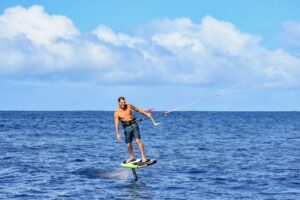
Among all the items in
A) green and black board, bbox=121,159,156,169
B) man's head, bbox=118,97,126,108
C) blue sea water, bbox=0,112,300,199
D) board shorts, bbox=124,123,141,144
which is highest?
man's head, bbox=118,97,126,108

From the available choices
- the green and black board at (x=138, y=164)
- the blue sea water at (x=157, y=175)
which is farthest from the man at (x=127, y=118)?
the blue sea water at (x=157, y=175)

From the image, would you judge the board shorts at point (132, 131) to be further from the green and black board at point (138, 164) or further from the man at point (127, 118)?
the green and black board at point (138, 164)

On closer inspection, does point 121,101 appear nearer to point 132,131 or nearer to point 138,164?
point 132,131

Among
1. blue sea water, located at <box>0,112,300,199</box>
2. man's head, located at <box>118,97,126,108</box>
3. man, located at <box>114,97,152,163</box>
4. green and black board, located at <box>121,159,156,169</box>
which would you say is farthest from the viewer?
blue sea water, located at <box>0,112,300,199</box>

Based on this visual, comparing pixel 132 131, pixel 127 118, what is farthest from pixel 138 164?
pixel 127 118

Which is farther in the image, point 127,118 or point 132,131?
point 132,131

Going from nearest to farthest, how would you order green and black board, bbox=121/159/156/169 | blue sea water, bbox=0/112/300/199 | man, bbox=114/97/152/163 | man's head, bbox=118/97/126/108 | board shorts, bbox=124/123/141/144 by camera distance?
1. man's head, bbox=118/97/126/108
2. man, bbox=114/97/152/163
3. board shorts, bbox=124/123/141/144
4. green and black board, bbox=121/159/156/169
5. blue sea water, bbox=0/112/300/199

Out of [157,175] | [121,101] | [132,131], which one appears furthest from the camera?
[157,175]

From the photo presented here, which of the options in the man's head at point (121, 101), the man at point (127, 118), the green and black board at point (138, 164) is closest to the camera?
the man's head at point (121, 101)

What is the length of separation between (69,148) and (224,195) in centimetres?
2824

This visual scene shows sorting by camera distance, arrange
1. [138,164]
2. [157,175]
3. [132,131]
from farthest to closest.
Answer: [157,175], [138,164], [132,131]

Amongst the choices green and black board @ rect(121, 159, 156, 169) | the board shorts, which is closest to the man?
the board shorts

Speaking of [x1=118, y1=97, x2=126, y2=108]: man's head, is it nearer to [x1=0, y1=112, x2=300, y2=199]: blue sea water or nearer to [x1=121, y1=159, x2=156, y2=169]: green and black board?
[x1=121, y1=159, x2=156, y2=169]: green and black board

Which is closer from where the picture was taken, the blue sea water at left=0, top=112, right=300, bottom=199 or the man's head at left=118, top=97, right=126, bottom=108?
the man's head at left=118, top=97, right=126, bottom=108
